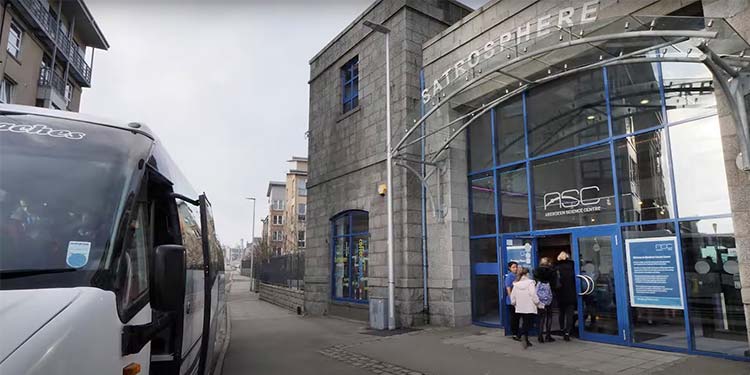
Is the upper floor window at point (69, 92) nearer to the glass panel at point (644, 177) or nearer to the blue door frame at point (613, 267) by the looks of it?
the blue door frame at point (613, 267)

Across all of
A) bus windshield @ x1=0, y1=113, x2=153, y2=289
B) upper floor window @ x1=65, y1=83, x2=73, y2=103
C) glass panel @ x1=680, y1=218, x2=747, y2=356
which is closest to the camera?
bus windshield @ x1=0, y1=113, x2=153, y2=289

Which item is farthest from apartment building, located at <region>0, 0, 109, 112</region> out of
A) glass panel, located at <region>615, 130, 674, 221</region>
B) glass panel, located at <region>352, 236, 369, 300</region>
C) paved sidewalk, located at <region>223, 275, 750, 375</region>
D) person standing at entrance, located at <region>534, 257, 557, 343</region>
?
glass panel, located at <region>615, 130, 674, 221</region>

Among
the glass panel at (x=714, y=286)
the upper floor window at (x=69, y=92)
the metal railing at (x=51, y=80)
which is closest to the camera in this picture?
the glass panel at (x=714, y=286)

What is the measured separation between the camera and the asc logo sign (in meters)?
9.62

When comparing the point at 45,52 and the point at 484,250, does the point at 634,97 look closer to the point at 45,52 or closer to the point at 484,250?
the point at 484,250

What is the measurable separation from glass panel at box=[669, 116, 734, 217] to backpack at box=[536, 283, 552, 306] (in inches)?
107

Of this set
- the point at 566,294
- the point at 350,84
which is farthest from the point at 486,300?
the point at 350,84

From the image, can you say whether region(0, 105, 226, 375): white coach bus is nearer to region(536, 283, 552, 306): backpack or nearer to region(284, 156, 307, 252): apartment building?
region(536, 283, 552, 306): backpack

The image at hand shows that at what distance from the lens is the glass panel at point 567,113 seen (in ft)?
32.2

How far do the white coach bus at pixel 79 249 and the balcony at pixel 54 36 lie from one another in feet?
79.8

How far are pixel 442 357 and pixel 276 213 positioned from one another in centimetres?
7897

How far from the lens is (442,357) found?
8.41m

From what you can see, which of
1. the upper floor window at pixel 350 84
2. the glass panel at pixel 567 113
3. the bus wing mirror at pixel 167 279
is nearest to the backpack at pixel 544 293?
the glass panel at pixel 567 113

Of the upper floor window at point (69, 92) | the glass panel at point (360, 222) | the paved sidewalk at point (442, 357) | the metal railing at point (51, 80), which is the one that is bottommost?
the paved sidewalk at point (442, 357)
